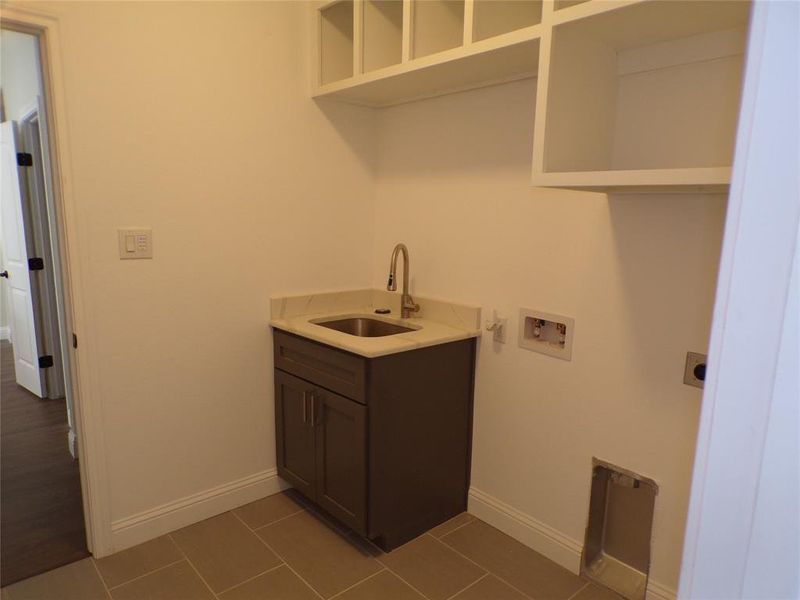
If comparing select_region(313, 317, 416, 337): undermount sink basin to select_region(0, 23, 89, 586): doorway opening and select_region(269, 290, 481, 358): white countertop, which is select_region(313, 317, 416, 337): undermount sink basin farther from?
select_region(0, 23, 89, 586): doorway opening

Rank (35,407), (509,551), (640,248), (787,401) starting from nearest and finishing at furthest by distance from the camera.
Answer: (787,401), (640,248), (509,551), (35,407)

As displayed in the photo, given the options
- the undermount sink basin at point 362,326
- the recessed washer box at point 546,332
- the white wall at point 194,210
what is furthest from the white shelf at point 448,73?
the undermount sink basin at point 362,326

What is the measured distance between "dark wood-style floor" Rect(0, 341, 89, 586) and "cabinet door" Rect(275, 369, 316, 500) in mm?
853

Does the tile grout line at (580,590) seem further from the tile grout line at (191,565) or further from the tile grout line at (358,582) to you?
the tile grout line at (191,565)

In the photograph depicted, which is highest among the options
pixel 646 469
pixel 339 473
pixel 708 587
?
pixel 708 587

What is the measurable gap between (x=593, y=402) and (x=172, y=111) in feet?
6.46

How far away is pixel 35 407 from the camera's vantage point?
363 cm

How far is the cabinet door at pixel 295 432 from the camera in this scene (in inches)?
90.0

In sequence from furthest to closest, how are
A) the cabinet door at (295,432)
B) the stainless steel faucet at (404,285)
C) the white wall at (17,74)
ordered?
the white wall at (17,74)
the stainless steel faucet at (404,285)
the cabinet door at (295,432)

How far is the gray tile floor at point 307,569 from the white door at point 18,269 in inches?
93.0

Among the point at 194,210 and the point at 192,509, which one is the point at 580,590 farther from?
the point at 194,210

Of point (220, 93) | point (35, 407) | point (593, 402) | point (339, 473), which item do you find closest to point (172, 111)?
point (220, 93)

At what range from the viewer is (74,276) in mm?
1896

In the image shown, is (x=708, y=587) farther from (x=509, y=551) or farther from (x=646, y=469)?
(x=509, y=551)
